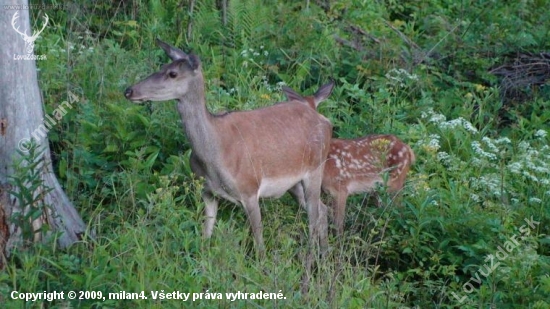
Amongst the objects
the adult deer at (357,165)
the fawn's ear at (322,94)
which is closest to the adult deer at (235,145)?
the adult deer at (357,165)

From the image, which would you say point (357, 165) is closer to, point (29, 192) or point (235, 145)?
point (235, 145)

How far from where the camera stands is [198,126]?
27.9 feet

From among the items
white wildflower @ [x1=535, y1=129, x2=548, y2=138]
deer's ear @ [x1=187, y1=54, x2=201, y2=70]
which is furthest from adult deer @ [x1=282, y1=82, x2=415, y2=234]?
deer's ear @ [x1=187, y1=54, x2=201, y2=70]

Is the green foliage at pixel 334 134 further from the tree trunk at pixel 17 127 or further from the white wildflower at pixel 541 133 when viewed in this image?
the tree trunk at pixel 17 127

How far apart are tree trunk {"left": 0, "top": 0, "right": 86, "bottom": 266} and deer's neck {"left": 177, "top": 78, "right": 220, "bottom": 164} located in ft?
3.60

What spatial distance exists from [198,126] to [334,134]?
8.33ft

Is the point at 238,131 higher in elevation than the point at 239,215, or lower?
higher

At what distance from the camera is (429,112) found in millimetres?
10938

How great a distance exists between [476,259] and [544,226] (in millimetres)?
991

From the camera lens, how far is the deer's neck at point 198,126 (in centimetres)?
849

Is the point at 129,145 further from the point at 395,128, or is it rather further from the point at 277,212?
the point at 395,128

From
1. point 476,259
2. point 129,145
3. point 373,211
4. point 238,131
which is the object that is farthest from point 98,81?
point 476,259

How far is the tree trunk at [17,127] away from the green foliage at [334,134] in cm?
23

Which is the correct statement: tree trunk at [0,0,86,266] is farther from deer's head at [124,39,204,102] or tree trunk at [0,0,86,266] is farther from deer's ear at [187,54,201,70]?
deer's ear at [187,54,201,70]
